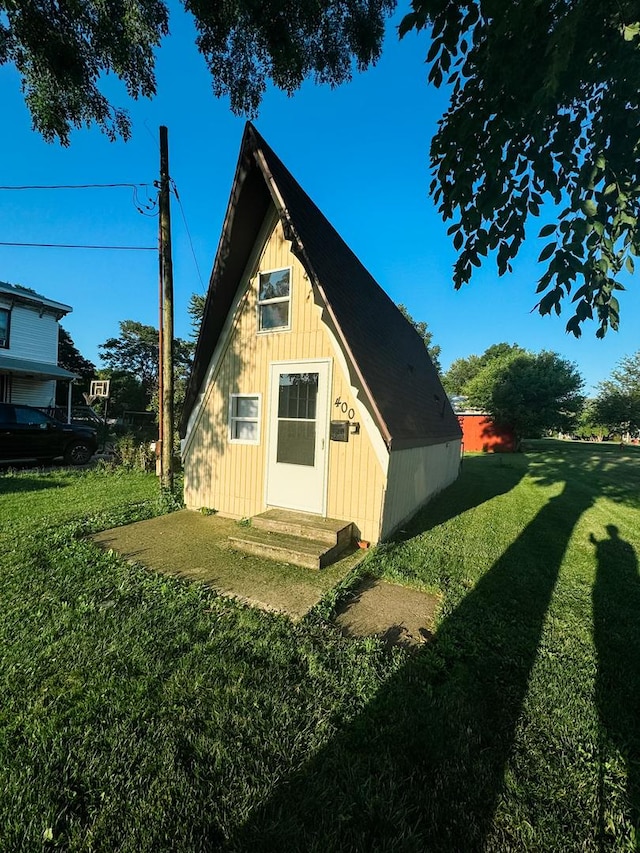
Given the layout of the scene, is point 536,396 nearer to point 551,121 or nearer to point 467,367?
point 551,121

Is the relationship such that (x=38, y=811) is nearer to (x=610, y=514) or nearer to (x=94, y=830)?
(x=94, y=830)

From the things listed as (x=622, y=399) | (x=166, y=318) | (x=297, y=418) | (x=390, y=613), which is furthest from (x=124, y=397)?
(x=622, y=399)

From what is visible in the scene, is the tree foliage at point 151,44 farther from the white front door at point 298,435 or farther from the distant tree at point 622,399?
the distant tree at point 622,399

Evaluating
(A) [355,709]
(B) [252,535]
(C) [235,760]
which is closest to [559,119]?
(A) [355,709]

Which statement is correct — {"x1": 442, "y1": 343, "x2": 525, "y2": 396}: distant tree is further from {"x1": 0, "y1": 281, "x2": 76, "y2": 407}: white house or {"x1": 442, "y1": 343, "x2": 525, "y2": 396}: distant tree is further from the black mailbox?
the black mailbox

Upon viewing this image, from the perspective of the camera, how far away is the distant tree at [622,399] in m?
29.8

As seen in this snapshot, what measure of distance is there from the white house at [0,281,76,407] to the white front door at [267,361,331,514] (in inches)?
598

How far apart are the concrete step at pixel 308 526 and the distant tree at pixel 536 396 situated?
21464mm

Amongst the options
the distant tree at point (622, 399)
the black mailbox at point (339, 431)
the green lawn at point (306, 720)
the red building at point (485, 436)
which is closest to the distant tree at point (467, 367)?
the distant tree at point (622, 399)

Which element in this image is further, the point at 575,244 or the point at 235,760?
the point at 575,244

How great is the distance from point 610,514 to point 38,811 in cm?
1001

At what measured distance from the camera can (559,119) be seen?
2398 mm

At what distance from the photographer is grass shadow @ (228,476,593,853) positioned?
159cm

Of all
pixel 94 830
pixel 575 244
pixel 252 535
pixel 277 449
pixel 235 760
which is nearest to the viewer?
pixel 94 830
